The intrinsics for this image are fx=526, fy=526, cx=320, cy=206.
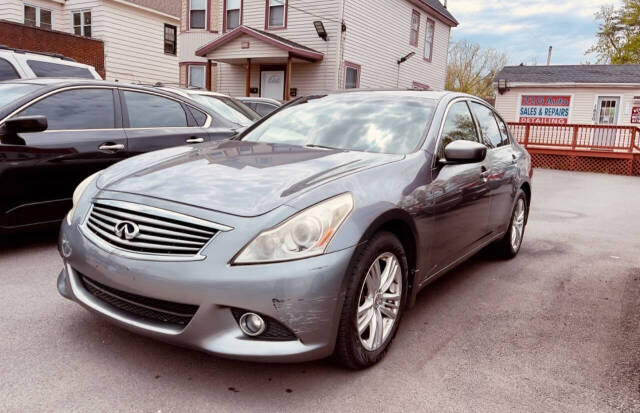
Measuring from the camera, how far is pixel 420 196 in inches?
126

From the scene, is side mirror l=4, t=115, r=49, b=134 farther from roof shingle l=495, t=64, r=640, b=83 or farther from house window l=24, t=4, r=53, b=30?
roof shingle l=495, t=64, r=640, b=83

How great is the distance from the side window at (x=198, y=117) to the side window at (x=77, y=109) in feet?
3.06

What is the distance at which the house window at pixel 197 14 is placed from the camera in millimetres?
20656

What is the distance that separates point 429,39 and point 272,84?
8.56m

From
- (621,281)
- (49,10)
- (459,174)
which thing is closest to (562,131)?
(621,281)

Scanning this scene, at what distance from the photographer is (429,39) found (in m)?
23.8

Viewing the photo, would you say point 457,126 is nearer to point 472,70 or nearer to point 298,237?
point 298,237

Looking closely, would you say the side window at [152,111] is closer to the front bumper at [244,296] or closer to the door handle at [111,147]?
the door handle at [111,147]

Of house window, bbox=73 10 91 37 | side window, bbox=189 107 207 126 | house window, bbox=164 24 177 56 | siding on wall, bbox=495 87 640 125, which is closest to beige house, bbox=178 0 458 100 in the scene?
house window, bbox=164 24 177 56

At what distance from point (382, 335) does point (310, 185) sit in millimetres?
963

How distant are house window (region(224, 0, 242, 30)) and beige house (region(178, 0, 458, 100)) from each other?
37 mm

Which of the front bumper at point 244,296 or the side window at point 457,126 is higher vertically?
the side window at point 457,126

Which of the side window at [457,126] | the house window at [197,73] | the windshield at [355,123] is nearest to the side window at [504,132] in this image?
the side window at [457,126]

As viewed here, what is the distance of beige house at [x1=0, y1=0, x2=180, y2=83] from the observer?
68.1ft
